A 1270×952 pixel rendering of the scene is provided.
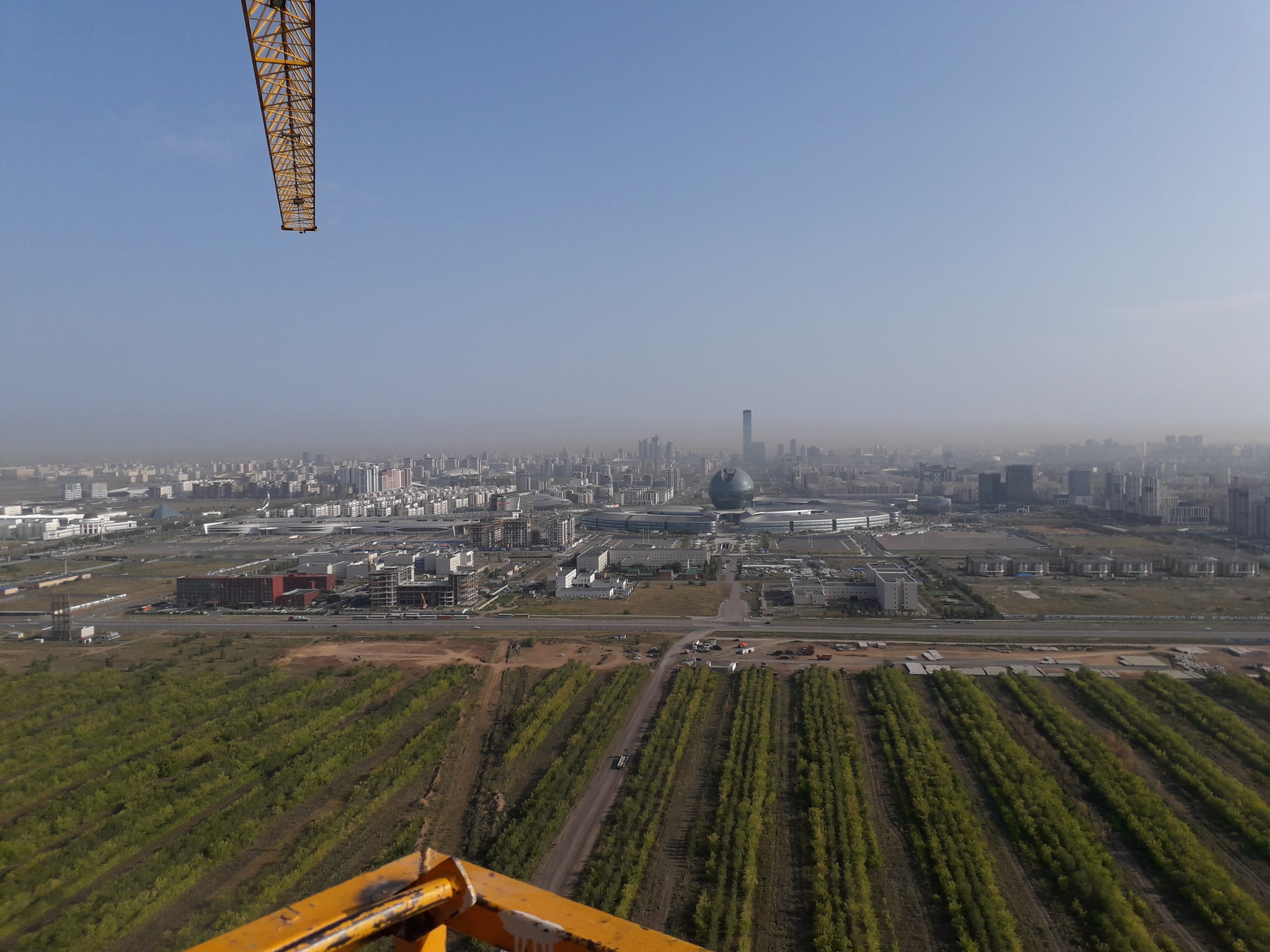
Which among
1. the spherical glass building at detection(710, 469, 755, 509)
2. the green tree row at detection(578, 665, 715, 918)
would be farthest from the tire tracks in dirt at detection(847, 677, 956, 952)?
the spherical glass building at detection(710, 469, 755, 509)

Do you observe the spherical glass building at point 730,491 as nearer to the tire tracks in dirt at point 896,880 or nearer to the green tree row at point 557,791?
the green tree row at point 557,791

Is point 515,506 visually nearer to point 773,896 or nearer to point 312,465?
point 773,896

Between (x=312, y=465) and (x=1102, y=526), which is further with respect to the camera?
(x=312, y=465)

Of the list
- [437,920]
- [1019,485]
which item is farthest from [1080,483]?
[437,920]

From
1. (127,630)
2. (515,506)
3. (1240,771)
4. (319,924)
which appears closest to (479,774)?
(319,924)

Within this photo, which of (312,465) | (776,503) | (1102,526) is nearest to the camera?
(1102,526)

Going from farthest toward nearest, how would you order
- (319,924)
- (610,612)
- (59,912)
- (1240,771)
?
(610,612) < (1240,771) < (59,912) < (319,924)

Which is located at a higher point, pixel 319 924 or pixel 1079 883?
pixel 319 924
